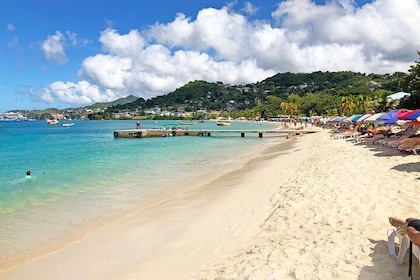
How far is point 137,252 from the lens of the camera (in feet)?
23.8

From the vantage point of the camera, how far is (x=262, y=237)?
6.81 metres

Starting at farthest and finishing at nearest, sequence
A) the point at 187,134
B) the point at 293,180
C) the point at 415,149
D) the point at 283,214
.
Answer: the point at 187,134 → the point at 415,149 → the point at 293,180 → the point at 283,214

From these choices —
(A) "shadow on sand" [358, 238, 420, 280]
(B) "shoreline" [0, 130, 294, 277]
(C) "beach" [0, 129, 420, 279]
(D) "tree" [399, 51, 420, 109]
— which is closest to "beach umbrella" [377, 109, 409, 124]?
(C) "beach" [0, 129, 420, 279]

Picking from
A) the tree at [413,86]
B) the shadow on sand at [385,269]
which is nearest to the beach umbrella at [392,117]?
the tree at [413,86]

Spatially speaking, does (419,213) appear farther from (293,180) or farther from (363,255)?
(293,180)

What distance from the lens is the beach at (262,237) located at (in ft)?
17.0

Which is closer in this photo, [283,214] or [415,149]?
[283,214]

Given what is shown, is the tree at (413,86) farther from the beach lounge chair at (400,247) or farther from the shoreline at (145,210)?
the beach lounge chair at (400,247)

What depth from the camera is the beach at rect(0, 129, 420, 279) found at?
5188mm

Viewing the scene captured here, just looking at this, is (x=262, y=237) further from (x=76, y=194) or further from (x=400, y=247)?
(x=76, y=194)

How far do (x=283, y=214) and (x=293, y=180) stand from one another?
4723mm

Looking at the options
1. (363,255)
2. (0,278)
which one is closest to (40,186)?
(0,278)

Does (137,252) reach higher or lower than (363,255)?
lower

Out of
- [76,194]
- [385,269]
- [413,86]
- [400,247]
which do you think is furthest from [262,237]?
[413,86]
